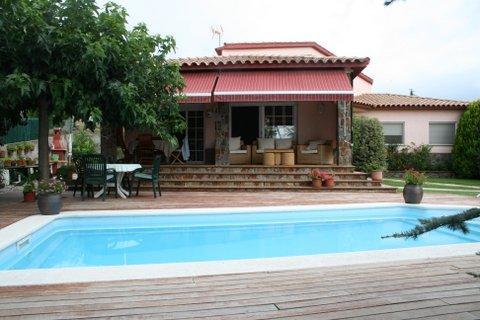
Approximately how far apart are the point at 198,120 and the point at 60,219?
9.46 m

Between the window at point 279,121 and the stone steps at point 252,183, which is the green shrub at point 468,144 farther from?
the window at point 279,121

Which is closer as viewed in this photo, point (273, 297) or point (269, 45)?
point (273, 297)

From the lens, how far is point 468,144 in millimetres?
21453

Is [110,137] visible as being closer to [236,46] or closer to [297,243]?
[297,243]

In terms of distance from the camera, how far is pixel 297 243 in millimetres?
8641

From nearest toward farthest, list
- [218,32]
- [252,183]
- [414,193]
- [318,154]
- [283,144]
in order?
[414,193] < [252,183] < [318,154] < [283,144] < [218,32]

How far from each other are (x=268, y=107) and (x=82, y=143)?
1251 cm

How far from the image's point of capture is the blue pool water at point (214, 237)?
7.50 m

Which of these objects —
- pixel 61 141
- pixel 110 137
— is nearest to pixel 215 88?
pixel 110 137

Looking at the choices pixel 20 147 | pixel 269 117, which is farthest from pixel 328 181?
pixel 20 147

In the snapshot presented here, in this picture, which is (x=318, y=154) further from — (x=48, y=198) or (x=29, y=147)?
(x=29, y=147)

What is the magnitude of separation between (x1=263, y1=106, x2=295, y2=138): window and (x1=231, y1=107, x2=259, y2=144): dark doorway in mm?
461

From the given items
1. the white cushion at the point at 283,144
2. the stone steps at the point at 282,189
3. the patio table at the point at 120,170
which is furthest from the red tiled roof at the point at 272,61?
the patio table at the point at 120,170

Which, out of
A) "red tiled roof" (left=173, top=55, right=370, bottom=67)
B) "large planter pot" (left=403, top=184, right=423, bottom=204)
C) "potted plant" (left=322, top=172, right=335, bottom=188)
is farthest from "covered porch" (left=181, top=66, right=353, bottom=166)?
"large planter pot" (left=403, top=184, right=423, bottom=204)
